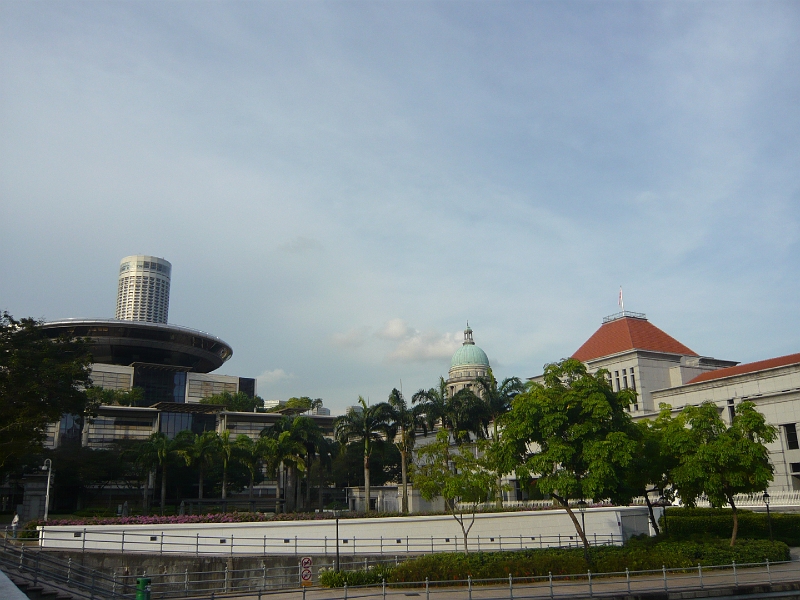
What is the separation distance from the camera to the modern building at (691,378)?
52.3m

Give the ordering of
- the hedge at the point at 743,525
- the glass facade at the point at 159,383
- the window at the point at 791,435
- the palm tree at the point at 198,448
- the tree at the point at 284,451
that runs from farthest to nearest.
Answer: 1. the glass facade at the point at 159,383
2. the palm tree at the point at 198,448
3. the tree at the point at 284,451
4. the window at the point at 791,435
5. the hedge at the point at 743,525

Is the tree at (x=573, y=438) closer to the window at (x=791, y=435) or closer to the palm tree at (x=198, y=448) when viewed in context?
the window at (x=791, y=435)

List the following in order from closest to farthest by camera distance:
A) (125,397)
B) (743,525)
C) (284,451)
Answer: (743,525) < (284,451) < (125,397)

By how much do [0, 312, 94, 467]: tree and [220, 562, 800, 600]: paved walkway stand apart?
68.4ft

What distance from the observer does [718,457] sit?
107ft

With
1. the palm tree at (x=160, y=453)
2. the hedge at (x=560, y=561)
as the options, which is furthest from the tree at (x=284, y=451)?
the hedge at (x=560, y=561)

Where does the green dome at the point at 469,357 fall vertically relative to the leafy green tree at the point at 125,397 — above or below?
above

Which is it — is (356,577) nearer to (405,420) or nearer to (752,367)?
(405,420)

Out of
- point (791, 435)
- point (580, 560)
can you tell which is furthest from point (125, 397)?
point (580, 560)

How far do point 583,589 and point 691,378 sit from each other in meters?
48.0

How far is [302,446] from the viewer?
6656 cm

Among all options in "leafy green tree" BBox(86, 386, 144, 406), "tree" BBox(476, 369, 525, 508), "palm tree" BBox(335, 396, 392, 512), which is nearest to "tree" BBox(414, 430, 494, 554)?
"palm tree" BBox(335, 396, 392, 512)

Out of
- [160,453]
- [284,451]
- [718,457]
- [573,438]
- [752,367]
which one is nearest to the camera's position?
[718,457]

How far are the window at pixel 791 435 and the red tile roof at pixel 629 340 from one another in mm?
17379
